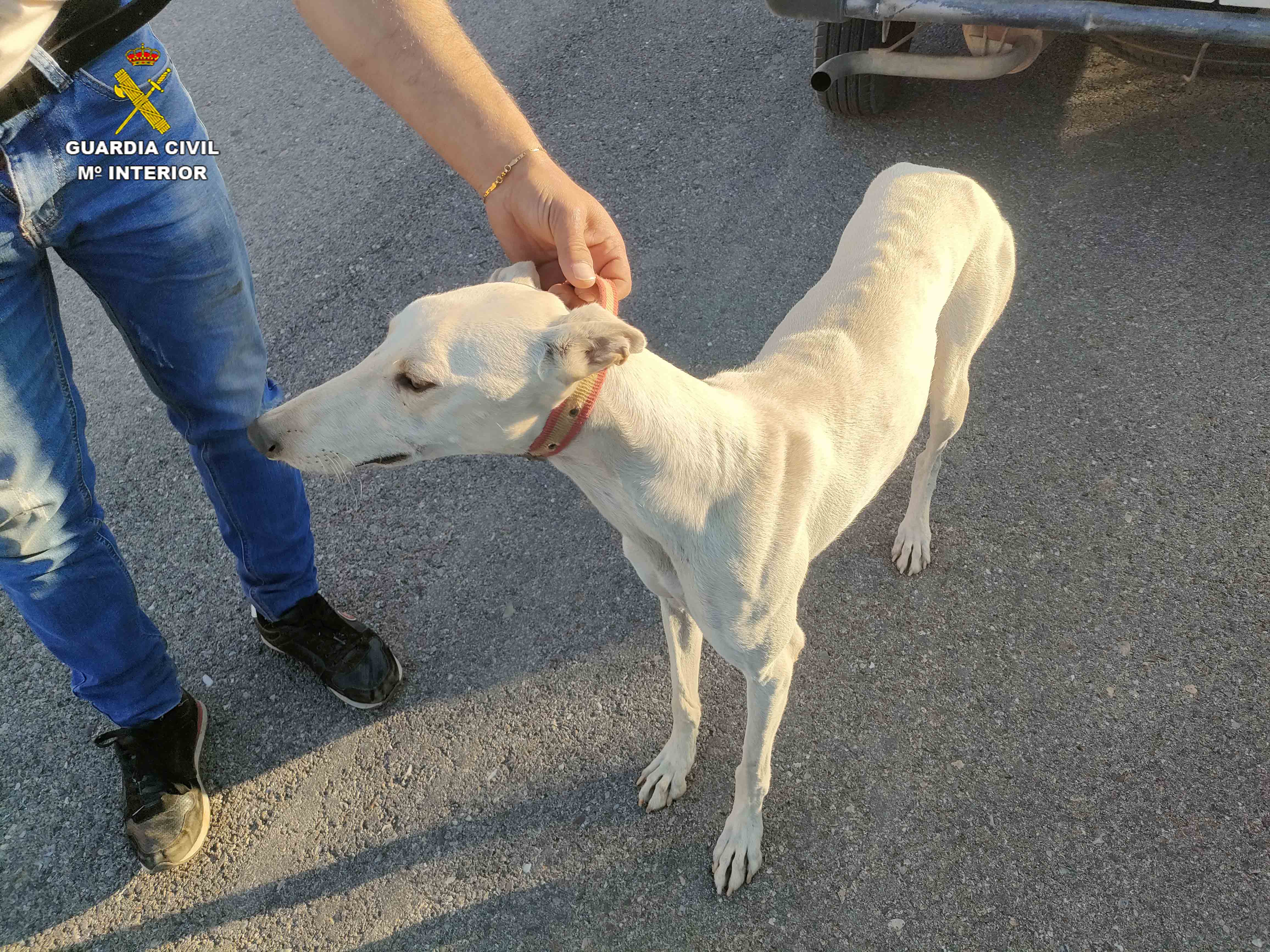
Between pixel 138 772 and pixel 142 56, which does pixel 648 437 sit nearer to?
pixel 142 56

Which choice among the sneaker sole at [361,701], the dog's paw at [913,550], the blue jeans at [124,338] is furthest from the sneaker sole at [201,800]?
the dog's paw at [913,550]

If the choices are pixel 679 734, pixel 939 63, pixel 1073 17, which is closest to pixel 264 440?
pixel 679 734

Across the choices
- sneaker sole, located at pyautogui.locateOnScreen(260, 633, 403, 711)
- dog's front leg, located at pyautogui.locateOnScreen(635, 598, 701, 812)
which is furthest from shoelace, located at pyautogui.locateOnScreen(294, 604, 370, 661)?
dog's front leg, located at pyautogui.locateOnScreen(635, 598, 701, 812)

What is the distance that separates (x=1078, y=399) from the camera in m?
3.41

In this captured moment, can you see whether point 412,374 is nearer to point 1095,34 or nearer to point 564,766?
point 564,766

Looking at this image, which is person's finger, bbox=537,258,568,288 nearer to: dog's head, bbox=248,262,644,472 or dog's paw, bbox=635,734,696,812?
dog's head, bbox=248,262,644,472

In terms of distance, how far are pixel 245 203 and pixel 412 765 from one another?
351 cm

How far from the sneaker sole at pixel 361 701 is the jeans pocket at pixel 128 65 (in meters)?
1.83

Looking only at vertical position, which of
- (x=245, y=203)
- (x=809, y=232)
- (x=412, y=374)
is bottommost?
(x=809, y=232)

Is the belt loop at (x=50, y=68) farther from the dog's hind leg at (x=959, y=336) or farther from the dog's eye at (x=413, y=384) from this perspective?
the dog's hind leg at (x=959, y=336)

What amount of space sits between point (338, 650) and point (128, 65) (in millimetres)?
1799

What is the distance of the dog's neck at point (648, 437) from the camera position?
184 cm

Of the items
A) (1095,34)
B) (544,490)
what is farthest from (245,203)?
(1095,34)

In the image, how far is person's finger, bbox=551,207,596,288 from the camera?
1979 millimetres
